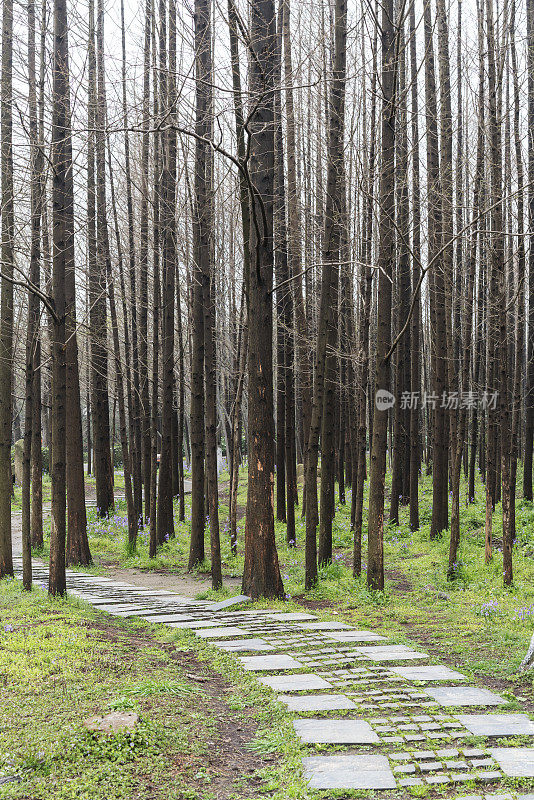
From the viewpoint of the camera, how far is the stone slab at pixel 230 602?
8.35 metres

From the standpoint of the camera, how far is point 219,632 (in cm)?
700

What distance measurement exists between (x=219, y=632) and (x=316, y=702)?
2.46 m

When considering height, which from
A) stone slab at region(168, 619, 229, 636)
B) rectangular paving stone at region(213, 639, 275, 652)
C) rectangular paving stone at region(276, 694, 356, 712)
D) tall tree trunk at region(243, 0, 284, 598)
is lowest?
stone slab at region(168, 619, 229, 636)

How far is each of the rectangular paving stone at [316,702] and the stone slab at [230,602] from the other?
139 inches

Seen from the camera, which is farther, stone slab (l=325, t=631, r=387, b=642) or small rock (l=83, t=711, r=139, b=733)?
stone slab (l=325, t=631, r=387, b=642)

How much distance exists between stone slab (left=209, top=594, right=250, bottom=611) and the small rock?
423 cm

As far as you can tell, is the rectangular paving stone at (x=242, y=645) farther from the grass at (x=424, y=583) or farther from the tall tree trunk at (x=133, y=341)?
the tall tree trunk at (x=133, y=341)

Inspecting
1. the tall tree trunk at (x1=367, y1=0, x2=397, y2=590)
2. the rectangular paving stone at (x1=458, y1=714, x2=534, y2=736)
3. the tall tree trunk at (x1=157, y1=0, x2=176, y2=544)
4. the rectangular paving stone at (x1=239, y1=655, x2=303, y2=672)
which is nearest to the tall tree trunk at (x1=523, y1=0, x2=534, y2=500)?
the tall tree trunk at (x1=367, y1=0, x2=397, y2=590)

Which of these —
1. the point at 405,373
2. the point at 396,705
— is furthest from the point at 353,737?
the point at 405,373

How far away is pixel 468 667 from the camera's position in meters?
5.72

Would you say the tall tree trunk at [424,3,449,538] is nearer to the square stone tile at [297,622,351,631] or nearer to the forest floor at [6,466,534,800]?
the forest floor at [6,466,534,800]

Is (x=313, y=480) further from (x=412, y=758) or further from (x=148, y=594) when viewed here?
(x=412, y=758)

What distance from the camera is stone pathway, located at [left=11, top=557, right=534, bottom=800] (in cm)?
352

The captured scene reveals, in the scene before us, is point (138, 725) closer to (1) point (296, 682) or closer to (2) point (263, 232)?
(1) point (296, 682)
